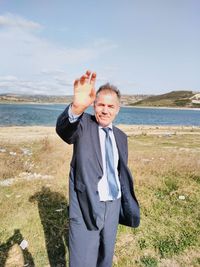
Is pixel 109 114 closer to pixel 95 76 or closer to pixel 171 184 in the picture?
pixel 95 76

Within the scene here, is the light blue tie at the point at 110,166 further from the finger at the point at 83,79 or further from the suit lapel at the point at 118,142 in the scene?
the finger at the point at 83,79

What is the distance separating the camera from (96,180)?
3.59 meters

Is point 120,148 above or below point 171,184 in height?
above

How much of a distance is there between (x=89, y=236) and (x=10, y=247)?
323 centimetres

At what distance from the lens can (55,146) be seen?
53.2 ft

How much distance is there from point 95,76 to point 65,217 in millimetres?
5008

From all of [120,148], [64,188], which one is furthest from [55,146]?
[120,148]

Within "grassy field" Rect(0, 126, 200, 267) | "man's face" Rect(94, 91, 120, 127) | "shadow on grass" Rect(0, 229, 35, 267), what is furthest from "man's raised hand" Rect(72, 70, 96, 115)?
"shadow on grass" Rect(0, 229, 35, 267)

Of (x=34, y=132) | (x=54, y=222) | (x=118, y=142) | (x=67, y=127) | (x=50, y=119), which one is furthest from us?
(x=50, y=119)

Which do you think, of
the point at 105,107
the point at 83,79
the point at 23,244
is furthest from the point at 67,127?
the point at 23,244

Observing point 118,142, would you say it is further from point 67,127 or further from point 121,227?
point 121,227

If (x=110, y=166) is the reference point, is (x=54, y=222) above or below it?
below

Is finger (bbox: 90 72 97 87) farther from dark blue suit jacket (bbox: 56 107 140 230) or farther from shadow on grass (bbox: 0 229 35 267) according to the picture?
shadow on grass (bbox: 0 229 35 267)

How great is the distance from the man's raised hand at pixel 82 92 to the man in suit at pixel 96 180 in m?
0.04
